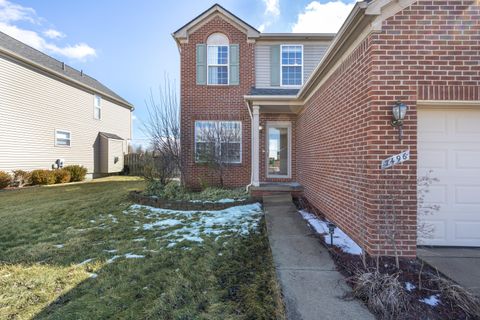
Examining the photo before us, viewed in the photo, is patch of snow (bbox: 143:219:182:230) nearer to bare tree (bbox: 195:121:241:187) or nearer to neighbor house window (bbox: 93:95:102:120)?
bare tree (bbox: 195:121:241:187)

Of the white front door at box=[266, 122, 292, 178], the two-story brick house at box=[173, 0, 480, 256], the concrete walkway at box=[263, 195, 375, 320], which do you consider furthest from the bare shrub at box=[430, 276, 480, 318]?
the white front door at box=[266, 122, 292, 178]

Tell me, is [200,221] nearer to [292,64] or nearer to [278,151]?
[278,151]

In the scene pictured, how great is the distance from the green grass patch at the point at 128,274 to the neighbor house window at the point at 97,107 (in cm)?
1366

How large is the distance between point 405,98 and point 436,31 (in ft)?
3.41

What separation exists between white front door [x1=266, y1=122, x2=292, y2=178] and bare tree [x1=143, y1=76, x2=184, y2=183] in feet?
11.5

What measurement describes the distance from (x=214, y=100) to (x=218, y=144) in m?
2.10

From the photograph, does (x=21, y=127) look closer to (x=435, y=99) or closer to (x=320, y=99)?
(x=320, y=99)

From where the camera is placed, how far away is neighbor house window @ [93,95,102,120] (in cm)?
1745

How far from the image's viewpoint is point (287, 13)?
1091 centimetres

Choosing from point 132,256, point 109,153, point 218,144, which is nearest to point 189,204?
point 218,144

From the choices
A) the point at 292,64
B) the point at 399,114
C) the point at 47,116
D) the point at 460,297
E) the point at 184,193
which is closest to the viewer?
the point at 460,297

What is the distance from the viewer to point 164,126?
28.4ft

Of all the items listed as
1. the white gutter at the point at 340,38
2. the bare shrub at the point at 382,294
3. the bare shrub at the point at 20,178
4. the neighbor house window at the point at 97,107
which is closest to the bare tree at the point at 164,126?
the white gutter at the point at 340,38

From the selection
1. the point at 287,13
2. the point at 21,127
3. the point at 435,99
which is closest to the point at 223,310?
the point at 435,99
